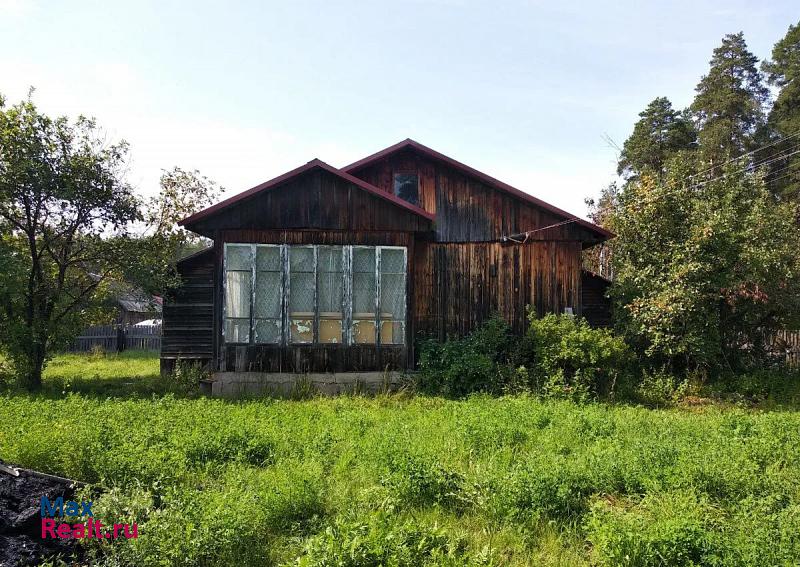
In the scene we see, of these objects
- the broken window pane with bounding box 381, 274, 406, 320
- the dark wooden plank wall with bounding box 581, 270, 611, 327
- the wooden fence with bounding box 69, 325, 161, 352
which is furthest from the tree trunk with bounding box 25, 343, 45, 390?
the dark wooden plank wall with bounding box 581, 270, 611, 327

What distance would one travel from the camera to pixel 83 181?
1112 cm

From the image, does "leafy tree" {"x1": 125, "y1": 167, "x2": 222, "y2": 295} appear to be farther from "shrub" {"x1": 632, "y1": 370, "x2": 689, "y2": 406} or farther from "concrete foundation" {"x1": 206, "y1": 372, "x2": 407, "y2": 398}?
"shrub" {"x1": 632, "y1": 370, "x2": 689, "y2": 406}

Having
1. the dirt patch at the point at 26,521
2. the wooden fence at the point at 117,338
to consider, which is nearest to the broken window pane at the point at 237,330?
the dirt patch at the point at 26,521

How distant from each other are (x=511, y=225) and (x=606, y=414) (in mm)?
5590

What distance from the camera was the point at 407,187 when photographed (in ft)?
42.4

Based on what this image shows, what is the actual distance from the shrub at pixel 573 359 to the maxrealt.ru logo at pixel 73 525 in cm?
790

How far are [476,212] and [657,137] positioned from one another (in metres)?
21.3

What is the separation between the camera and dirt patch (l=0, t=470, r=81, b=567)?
153 inches

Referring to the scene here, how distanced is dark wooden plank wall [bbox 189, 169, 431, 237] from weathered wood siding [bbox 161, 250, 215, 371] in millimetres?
1885

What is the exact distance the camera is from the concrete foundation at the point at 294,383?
34.4 feet

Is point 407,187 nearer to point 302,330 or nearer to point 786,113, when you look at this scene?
point 302,330

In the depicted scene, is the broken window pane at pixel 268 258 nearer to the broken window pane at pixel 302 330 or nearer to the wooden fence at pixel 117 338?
the broken window pane at pixel 302 330

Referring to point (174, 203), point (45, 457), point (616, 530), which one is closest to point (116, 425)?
point (45, 457)

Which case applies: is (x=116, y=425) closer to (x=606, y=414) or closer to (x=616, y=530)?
(x=616, y=530)
